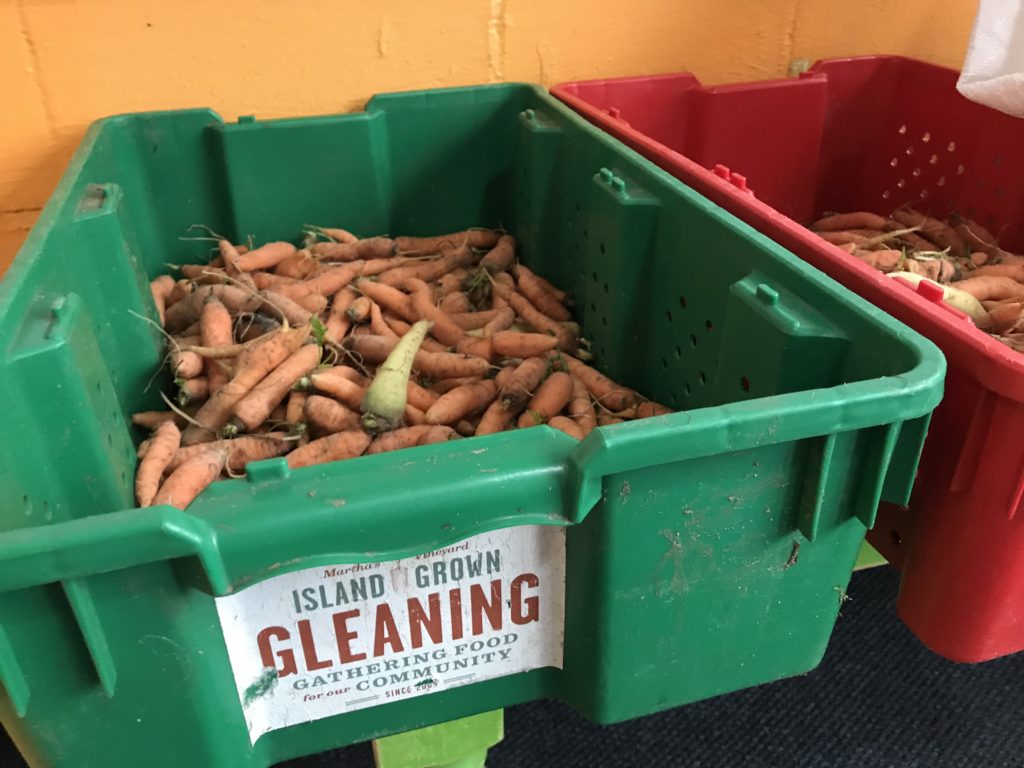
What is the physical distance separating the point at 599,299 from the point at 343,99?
0.52 m

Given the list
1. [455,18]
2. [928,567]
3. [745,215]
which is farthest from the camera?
[455,18]

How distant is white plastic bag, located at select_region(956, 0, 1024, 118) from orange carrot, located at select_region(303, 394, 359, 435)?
0.90 m

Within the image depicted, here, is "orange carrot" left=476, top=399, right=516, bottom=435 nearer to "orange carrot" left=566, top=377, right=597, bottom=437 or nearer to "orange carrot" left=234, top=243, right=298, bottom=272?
"orange carrot" left=566, top=377, right=597, bottom=437

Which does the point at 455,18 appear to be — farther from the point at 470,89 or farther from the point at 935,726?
the point at 935,726

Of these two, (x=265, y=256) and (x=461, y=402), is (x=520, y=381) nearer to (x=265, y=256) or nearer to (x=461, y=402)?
(x=461, y=402)

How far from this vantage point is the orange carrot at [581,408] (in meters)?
1.00

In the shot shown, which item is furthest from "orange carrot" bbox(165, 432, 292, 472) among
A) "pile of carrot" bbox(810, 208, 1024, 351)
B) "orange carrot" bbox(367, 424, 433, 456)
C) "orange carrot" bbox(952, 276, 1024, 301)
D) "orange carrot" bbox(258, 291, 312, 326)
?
"orange carrot" bbox(952, 276, 1024, 301)

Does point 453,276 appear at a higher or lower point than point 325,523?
lower

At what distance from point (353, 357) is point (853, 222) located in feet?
2.64

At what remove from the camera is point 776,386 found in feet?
2.37

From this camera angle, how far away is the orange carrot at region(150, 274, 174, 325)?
115cm

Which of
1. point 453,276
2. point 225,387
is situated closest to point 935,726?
point 453,276

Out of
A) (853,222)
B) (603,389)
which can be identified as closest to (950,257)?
(853,222)

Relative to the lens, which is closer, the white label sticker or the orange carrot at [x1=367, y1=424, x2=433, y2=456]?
the white label sticker
